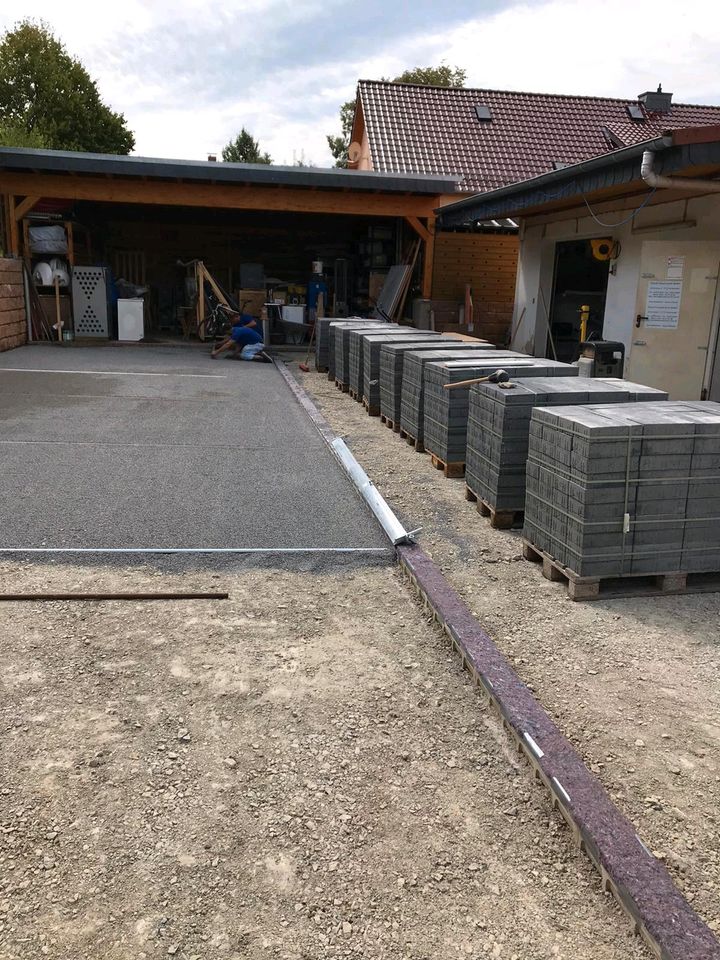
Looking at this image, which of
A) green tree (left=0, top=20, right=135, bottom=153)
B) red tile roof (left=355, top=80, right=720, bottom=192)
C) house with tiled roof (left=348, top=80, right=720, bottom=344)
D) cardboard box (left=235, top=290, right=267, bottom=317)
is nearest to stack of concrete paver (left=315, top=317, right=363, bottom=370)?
house with tiled roof (left=348, top=80, right=720, bottom=344)

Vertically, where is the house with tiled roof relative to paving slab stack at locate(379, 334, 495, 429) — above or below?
above

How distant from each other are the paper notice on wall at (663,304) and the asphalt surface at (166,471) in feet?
17.3

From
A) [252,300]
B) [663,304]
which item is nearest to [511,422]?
[663,304]

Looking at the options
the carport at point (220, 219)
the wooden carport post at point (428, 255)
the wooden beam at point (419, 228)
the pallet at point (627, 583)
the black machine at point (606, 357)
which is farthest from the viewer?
the wooden carport post at point (428, 255)

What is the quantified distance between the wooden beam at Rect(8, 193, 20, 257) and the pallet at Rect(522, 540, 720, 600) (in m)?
16.3

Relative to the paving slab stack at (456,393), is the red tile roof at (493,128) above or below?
above

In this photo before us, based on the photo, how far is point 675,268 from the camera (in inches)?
435

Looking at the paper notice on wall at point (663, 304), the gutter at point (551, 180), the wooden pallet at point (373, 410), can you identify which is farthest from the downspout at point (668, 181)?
the wooden pallet at point (373, 410)

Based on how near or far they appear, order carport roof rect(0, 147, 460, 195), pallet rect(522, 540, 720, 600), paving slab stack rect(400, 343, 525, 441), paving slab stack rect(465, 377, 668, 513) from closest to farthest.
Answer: pallet rect(522, 540, 720, 600), paving slab stack rect(465, 377, 668, 513), paving slab stack rect(400, 343, 525, 441), carport roof rect(0, 147, 460, 195)

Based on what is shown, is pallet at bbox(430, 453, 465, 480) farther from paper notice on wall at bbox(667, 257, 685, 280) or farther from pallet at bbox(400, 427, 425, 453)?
paper notice on wall at bbox(667, 257, 685, 280)

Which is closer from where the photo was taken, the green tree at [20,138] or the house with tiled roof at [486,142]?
the house with tiled roof at [486,142]

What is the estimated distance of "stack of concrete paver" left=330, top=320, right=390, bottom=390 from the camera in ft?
42.9

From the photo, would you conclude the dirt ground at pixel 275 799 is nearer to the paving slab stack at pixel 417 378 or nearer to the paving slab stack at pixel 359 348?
the paving slab stack at pixel 417 378

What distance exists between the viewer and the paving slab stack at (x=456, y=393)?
7359 mm
